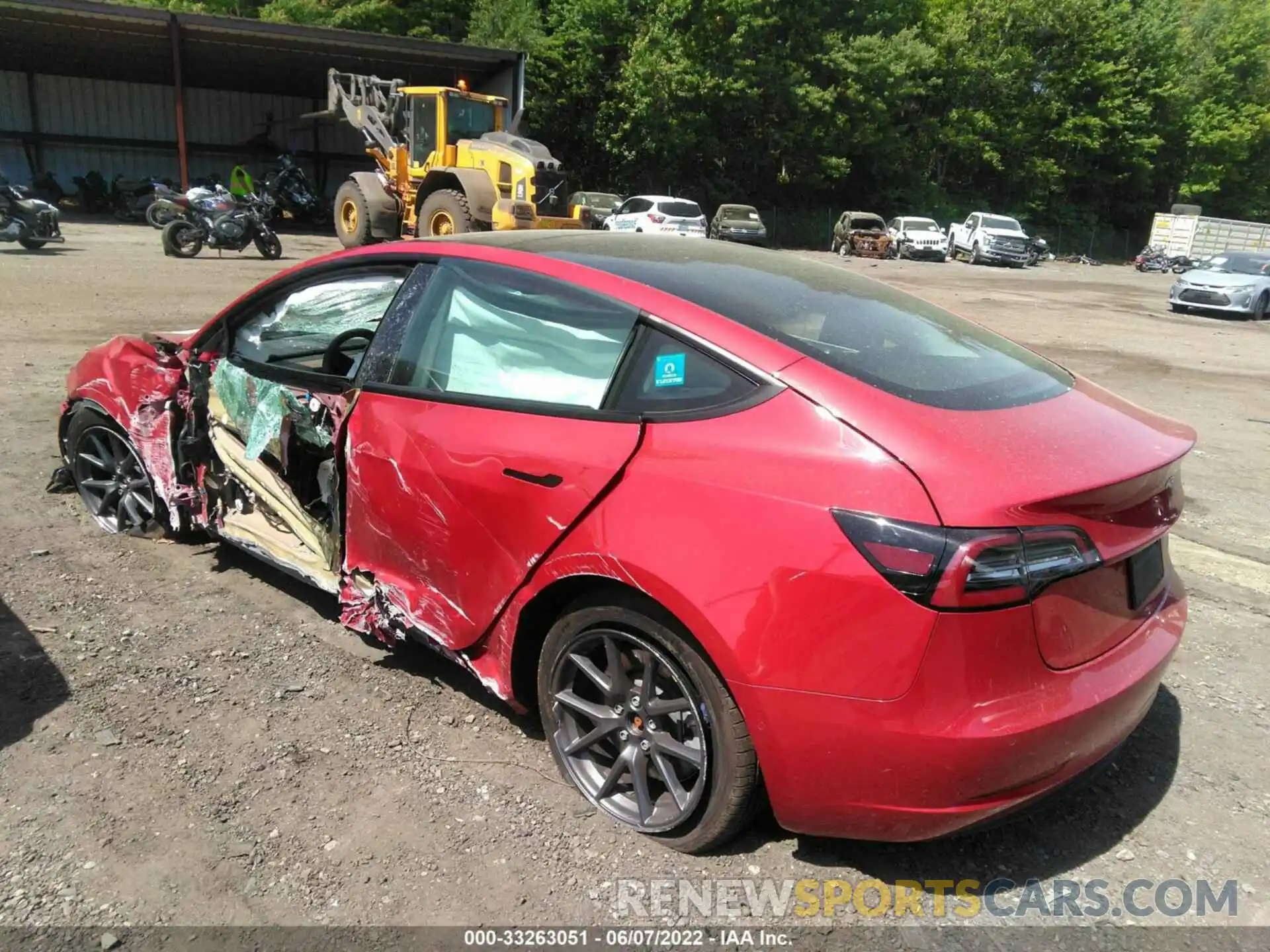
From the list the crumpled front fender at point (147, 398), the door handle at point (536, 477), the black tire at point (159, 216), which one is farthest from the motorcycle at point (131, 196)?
the door handle at point (536, 477)

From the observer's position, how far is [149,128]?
34.5 metres

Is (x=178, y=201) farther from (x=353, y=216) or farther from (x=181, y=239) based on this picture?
(x=353, y=216)

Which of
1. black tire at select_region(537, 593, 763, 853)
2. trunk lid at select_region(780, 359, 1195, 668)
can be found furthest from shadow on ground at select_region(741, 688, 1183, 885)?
trunk lid at select_region(780, 359, 1195, 668)

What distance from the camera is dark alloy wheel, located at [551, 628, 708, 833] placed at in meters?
2.50

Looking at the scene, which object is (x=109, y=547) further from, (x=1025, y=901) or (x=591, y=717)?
(x=1025, y=901)

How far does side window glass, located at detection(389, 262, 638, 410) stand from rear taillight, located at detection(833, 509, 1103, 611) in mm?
908

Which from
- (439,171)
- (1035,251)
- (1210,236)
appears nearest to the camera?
(439,171)

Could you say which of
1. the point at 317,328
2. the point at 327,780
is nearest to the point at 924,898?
the point at 327,780

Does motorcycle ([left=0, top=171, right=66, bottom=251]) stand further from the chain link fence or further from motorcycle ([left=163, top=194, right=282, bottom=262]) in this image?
the chain link fence

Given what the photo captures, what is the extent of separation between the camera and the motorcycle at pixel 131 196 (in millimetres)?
28078

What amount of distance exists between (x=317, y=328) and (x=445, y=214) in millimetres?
14251

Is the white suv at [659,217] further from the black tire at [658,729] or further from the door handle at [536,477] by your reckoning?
the black tire at [658,729]

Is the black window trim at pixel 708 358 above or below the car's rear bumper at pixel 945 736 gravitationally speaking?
above

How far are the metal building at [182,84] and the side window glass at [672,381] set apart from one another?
25185mm
